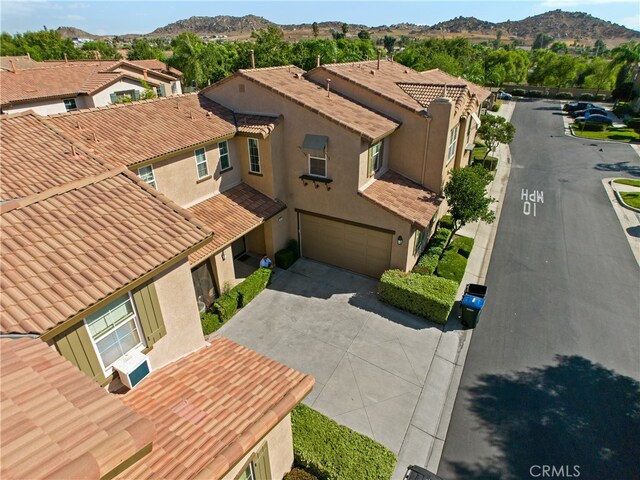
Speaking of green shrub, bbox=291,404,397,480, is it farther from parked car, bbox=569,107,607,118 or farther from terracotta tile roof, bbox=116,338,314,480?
parked car, bbox=569,107,607,118

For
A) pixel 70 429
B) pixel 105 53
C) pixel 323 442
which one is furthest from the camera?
pixel 105 53

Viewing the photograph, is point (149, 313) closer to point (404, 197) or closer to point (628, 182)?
point (404, 197)

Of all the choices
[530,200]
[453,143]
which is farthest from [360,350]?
[530,200]

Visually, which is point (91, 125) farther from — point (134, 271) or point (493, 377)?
point (493, 377)

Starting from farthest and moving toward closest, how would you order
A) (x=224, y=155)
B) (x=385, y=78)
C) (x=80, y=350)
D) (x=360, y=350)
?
1. (x=385, y=78)
2. (x=224, y=155)
3. (x=360, y=350)
4. (x=80, y=350)

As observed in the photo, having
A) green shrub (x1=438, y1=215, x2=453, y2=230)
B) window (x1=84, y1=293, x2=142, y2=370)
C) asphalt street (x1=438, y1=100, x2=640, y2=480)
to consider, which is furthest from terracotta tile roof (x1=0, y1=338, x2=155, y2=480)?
green shrub (x1=438, y1=215, x2=453, y2=230)

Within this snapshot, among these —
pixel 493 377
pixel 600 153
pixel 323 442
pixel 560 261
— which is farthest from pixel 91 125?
pixel 600 153
